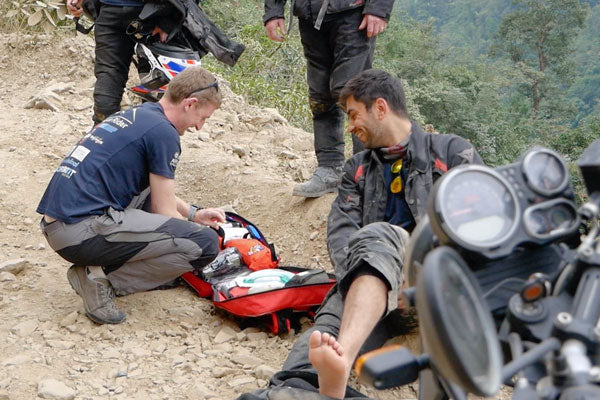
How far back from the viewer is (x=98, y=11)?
438cm

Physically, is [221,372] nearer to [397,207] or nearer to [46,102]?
[397,207]

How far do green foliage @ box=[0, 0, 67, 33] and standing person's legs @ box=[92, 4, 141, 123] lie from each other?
123 inches

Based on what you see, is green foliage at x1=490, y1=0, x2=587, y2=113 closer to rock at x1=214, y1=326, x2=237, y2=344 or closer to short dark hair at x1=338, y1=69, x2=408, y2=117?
short dark hair at x1=338, y1=69, x2=408, y2=117

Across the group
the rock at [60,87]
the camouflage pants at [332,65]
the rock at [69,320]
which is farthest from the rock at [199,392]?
the rock at [60,87]

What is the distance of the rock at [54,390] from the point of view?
259 cm

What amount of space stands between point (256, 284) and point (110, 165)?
906 mm

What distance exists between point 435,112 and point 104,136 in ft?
60.2

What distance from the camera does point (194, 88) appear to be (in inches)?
129

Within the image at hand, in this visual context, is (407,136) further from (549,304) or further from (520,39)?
(520,39)

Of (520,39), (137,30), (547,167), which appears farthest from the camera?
(520,39)

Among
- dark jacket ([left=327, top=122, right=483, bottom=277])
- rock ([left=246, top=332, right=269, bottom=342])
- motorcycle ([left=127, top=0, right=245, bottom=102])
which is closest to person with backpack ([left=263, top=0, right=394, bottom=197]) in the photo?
motorcycle ([left=127, top=0, right=245, bottom=102])

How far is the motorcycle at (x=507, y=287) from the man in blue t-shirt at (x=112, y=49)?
11.1 feet

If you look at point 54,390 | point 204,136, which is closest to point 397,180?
point 54,390

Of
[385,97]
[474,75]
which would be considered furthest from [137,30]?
[474,75]
